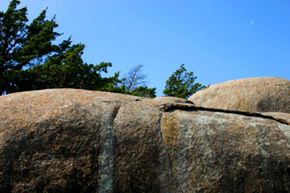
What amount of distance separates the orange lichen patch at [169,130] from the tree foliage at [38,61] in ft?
51.3

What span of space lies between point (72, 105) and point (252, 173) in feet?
10.1

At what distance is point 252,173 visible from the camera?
789cm

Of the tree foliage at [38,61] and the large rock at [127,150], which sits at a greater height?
the tree foliage at [38,61]

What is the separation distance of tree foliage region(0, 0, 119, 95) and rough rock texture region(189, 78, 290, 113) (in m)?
10.00

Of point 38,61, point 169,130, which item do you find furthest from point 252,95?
point 38,61

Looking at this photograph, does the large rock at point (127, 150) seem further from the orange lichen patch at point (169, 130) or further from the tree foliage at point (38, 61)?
the tree foliage at point (38, 61)

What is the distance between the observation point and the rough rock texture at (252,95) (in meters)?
14.4

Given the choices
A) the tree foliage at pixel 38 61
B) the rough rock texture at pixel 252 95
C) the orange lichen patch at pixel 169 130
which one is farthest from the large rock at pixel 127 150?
the tree foliage at pixel 38 61

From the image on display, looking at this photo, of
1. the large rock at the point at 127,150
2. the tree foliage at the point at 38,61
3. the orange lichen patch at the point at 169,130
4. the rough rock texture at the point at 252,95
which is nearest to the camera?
the large rock at the point at 127,150

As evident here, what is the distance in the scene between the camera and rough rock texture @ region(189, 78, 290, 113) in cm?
1435

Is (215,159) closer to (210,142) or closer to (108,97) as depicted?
(210,142)

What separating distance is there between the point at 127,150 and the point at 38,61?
1917 centimetres

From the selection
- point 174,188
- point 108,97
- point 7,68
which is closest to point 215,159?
point 174,188

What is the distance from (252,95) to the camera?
14.6 m
